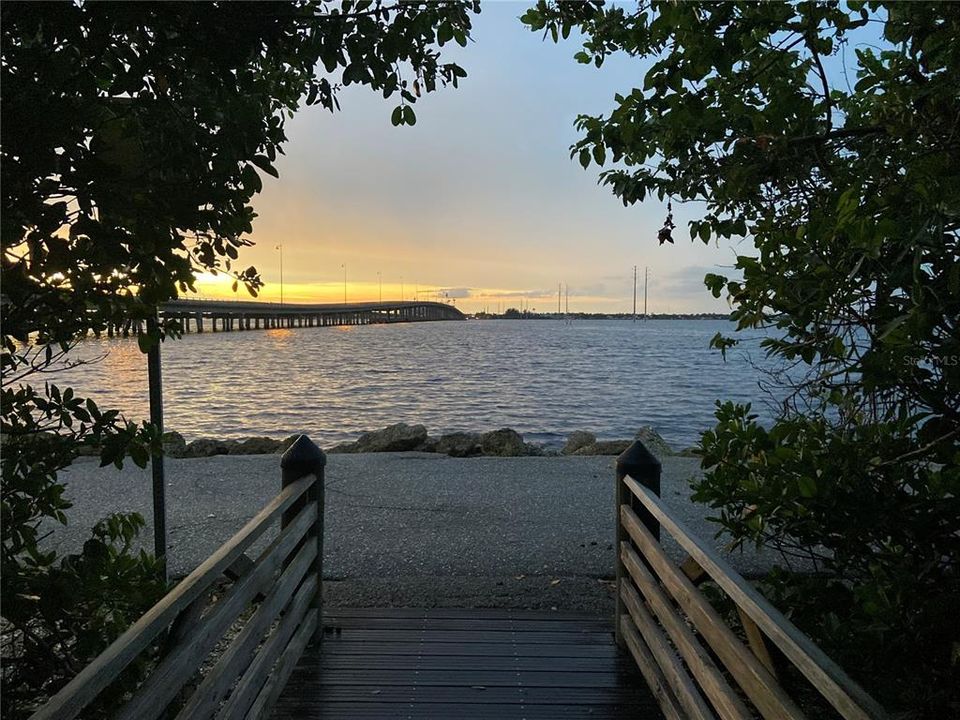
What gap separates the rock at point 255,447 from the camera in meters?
13.6

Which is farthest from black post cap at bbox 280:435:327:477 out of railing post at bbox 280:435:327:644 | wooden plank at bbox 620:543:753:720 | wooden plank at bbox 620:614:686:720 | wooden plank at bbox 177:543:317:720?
wooden plank at bbox 620:614:686:720

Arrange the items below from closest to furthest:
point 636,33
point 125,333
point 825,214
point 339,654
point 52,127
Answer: point 52,127 < point 125,333 < point 825,214 < point 636,33 < point 339,654

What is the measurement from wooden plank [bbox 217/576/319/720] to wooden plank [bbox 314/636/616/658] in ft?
1.20

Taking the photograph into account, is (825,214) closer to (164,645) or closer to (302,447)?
(164,645)

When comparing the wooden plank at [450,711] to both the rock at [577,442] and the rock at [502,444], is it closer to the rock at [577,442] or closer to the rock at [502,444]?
the rock at [502,444]

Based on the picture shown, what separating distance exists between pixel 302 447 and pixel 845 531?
285cm

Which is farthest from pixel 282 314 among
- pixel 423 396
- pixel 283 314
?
pixel 423 396

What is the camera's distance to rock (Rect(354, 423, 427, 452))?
13.3m

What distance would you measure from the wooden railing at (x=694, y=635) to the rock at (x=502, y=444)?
8.56 meters

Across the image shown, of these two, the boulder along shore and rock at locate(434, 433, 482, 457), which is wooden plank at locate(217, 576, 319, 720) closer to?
rock at locate(434, 433, 482, 457)

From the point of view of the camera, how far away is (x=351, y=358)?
6003 cm

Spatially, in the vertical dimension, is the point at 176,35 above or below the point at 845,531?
above

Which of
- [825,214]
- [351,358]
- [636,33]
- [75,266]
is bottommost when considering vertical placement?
[351,358]

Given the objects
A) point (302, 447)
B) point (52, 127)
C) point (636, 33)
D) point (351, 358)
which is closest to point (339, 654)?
point (302, 447)
